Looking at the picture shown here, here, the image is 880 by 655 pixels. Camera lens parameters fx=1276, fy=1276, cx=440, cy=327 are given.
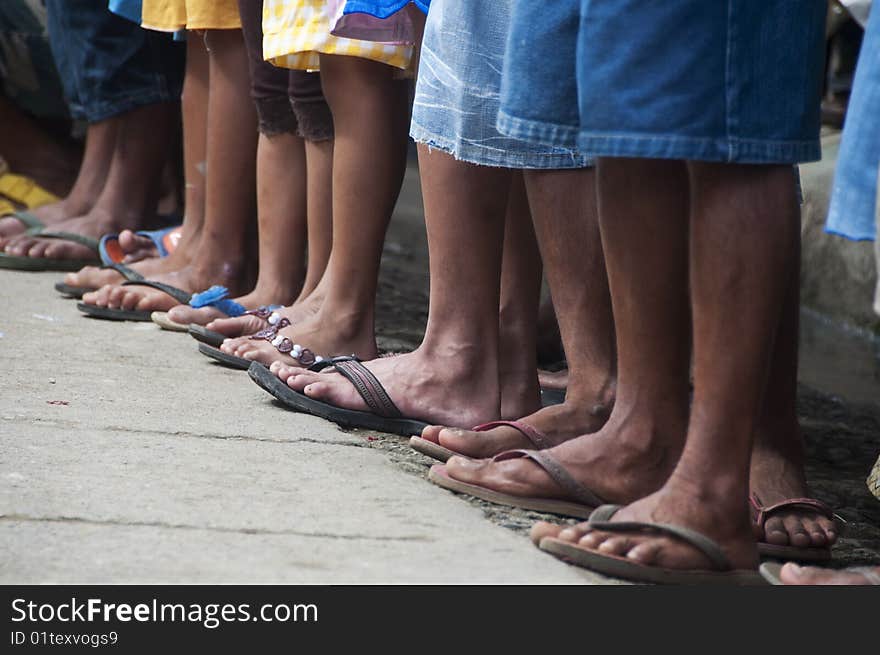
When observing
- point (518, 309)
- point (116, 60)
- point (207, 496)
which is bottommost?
point (207, 496)

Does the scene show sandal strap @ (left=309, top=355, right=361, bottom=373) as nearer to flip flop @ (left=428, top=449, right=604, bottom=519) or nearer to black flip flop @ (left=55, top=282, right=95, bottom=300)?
flip flop @ (left=428, top=449, right=604, bottom=519)

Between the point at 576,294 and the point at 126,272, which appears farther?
the point at 126,272

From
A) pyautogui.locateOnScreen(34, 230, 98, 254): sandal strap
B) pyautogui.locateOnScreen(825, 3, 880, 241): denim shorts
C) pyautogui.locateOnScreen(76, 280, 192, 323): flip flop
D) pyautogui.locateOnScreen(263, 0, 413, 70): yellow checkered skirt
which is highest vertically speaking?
pyautogui.locateOnScreen(263, 0, 413, 70): yellow checkered skirt

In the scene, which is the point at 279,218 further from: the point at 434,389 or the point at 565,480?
the point at 565,480

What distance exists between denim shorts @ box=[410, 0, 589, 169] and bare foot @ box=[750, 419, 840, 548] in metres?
0.55

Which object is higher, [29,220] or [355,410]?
[29,220]

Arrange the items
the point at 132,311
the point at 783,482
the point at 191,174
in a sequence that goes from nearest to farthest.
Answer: the point at 783,482, the point at 132,311, the point at 191,174

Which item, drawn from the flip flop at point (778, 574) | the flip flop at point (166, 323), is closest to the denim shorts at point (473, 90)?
the flip flop at point (778, 574)

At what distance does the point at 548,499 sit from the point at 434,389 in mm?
488

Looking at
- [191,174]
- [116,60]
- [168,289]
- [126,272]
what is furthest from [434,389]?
[116,60]

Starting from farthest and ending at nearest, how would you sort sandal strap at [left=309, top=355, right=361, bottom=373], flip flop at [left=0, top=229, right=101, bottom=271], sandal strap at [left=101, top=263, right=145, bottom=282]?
1. flip flop at [left=0, top=229, right=101, bottom=271]
2. sandal strap at [left=101, top=263, right=145, bottom=282]
3. sandal strap at [left=309, top=355, right=361, bottom=373]

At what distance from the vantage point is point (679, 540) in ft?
5.37

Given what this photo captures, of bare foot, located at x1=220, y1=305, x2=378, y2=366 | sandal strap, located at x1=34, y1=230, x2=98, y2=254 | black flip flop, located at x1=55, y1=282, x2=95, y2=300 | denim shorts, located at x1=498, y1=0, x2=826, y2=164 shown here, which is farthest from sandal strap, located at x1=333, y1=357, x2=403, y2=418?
sandal strap, located at x1=34, y1=230, x2=98, y2=254

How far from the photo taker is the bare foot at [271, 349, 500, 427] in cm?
232
